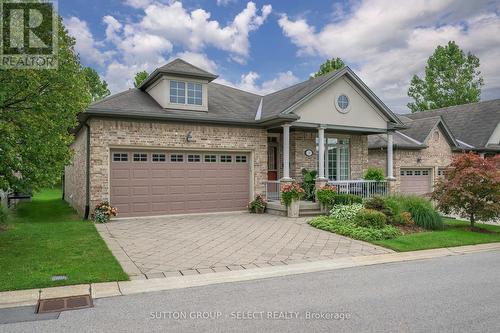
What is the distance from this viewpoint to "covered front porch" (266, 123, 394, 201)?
1549 centimetres

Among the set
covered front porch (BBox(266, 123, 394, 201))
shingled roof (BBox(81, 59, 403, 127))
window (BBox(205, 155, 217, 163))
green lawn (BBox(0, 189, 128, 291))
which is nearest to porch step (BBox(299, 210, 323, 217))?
covered front porch (BBox(266, 123, 394, 201))

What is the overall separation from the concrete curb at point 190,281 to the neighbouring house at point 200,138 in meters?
6.86

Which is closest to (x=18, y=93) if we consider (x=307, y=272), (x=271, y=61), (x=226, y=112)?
(x=307, y=272)

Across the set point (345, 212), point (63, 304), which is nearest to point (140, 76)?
point (345, 212)

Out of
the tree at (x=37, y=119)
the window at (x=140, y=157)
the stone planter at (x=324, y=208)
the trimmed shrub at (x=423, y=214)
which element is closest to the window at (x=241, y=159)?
the stone planter at (x=324, y=208)

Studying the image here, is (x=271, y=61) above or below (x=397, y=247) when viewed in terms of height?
above

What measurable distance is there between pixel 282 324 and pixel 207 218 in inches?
355

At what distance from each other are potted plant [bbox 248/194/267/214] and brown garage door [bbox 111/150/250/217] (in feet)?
1.39

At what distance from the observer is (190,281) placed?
19.6ft

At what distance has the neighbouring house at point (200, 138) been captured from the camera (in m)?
12.7

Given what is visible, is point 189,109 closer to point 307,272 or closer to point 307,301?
point 307,272

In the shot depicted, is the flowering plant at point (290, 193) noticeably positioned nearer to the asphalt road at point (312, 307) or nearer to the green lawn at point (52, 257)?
the green lawn at point (52, 257)

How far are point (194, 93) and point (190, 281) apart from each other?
9982mm

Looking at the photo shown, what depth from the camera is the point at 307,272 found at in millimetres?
6680
